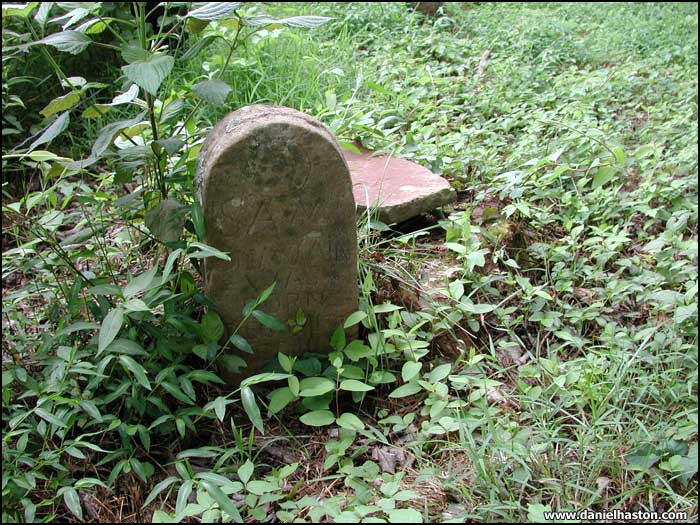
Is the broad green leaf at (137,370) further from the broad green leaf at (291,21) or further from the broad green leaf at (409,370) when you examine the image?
the broad green leaf at (291,21)

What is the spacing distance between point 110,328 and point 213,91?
2.46 feet

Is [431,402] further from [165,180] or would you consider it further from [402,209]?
[165,180]

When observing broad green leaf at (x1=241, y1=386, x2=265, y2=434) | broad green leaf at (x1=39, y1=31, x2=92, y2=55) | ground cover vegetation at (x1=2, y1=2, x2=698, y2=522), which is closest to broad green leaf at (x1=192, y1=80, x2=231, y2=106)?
ground cover vegetation at (x1=2, y1=2, x2=698, y2=522)

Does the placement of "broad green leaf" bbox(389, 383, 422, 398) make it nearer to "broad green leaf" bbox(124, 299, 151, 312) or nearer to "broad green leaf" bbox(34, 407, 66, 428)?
"broad green leaf" bbox(124, 299, 151, 312)

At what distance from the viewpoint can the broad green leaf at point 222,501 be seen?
161cm

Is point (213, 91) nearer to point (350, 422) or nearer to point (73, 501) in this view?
point (350, 422)

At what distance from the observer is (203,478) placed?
1732 mm

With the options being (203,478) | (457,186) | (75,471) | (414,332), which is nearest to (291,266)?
(414,332)

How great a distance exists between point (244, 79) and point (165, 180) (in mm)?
1760

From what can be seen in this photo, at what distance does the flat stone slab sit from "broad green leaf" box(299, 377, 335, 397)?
819 millimetres

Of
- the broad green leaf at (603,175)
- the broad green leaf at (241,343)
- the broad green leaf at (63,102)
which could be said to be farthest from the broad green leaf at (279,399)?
the broad green leaf at (603,175)

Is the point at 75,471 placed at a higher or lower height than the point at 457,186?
lower

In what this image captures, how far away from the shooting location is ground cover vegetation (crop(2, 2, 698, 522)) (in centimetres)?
178

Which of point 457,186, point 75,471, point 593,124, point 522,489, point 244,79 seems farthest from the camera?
point 244,79
